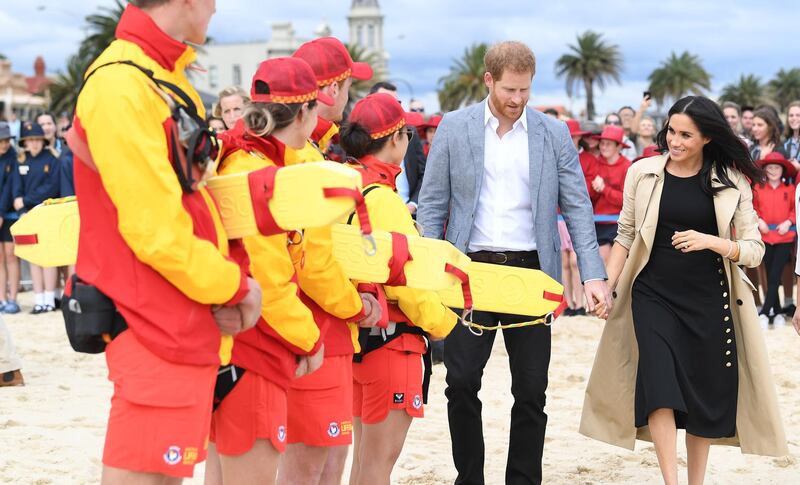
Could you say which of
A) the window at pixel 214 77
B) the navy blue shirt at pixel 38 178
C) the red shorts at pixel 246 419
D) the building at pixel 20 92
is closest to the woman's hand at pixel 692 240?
the red shorts at pixel 246 419

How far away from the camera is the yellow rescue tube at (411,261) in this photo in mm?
3842

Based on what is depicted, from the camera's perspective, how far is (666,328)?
17.2ft

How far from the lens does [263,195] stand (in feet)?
9.97

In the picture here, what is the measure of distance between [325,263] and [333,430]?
0.60 meters

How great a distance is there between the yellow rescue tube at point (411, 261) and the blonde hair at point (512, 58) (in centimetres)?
152

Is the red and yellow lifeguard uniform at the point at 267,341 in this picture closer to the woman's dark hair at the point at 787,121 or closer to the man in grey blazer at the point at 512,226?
the man in grey blazer at the point at 512,226

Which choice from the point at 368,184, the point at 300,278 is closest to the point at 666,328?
the point at 368,184

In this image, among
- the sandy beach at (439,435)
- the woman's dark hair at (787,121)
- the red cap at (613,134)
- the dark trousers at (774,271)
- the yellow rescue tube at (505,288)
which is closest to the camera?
the yellow rescue tube at (505,288)

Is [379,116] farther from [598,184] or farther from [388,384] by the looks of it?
[598,184]

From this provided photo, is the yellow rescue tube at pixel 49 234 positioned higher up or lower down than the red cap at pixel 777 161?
lower down

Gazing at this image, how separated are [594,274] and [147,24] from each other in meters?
2.95

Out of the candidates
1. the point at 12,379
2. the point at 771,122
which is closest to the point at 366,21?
the point at 771,122

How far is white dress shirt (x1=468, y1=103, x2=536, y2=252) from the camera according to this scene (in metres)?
5.30

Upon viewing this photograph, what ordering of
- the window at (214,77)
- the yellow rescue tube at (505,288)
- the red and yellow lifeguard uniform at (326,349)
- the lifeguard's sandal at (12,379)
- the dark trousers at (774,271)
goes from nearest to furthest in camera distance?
the red and yellow lifeguard uniform at (326,349)
the yellow rescue tube at (505,288)
the lifeguard's sandal at (12,379)
the dark trousers at (774,271)
the window at (214,77)
